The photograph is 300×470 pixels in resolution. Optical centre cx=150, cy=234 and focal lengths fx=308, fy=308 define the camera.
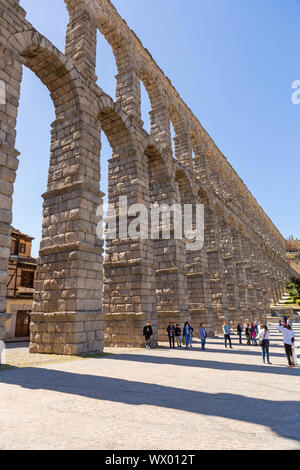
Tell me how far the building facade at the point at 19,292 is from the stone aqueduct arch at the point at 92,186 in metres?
14.1

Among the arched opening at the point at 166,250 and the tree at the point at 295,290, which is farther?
the tree at the point at 295,290

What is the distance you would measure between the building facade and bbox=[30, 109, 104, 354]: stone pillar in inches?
608

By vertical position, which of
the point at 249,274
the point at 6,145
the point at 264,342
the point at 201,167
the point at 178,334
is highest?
the point at 201,167

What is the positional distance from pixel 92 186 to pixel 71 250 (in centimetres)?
244

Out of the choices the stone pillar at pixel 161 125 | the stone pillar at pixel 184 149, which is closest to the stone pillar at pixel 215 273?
the stone pillar at pixel 184 149

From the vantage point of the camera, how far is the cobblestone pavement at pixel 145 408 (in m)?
3.06

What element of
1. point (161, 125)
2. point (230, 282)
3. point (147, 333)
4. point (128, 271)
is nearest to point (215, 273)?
point (230, 282)

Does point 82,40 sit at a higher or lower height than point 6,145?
higher

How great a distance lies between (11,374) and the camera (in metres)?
6.43

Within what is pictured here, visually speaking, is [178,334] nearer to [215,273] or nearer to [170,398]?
[170,398]

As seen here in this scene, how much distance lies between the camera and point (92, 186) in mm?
10953

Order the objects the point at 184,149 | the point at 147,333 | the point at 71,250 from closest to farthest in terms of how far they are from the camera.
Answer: the point at 71,250 < the point at 147,333 < the point at 184,149

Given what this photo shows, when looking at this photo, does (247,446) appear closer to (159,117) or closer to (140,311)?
(140,311)

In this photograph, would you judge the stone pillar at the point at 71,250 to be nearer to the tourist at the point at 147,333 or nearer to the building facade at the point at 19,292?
the tourist at the point at 147,333
